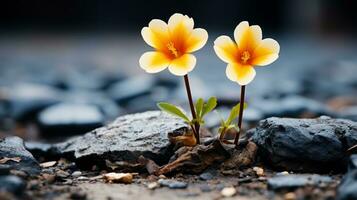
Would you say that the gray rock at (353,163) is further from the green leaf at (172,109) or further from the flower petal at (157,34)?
the flower petal at (157,34)

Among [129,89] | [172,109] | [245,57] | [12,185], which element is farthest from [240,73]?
[129,89]

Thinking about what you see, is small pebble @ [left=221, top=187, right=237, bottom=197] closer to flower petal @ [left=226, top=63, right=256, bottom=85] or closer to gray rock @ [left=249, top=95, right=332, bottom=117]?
flower petal @ [left=226, top=63, right=256, bottom=85]

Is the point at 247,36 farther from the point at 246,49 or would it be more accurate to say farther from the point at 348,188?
the point at 348,188

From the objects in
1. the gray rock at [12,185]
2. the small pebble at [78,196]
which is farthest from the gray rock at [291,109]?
the gray rock at [12,185]

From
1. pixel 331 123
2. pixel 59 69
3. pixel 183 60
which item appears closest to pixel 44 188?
pixel 183 60

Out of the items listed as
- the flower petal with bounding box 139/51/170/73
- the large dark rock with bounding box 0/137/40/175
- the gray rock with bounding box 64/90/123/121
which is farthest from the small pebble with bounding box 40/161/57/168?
the gray rock with bounding box 64/90/123/121

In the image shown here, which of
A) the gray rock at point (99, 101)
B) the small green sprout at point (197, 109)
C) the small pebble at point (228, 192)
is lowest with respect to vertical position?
the small pebble at point (228, 192)
